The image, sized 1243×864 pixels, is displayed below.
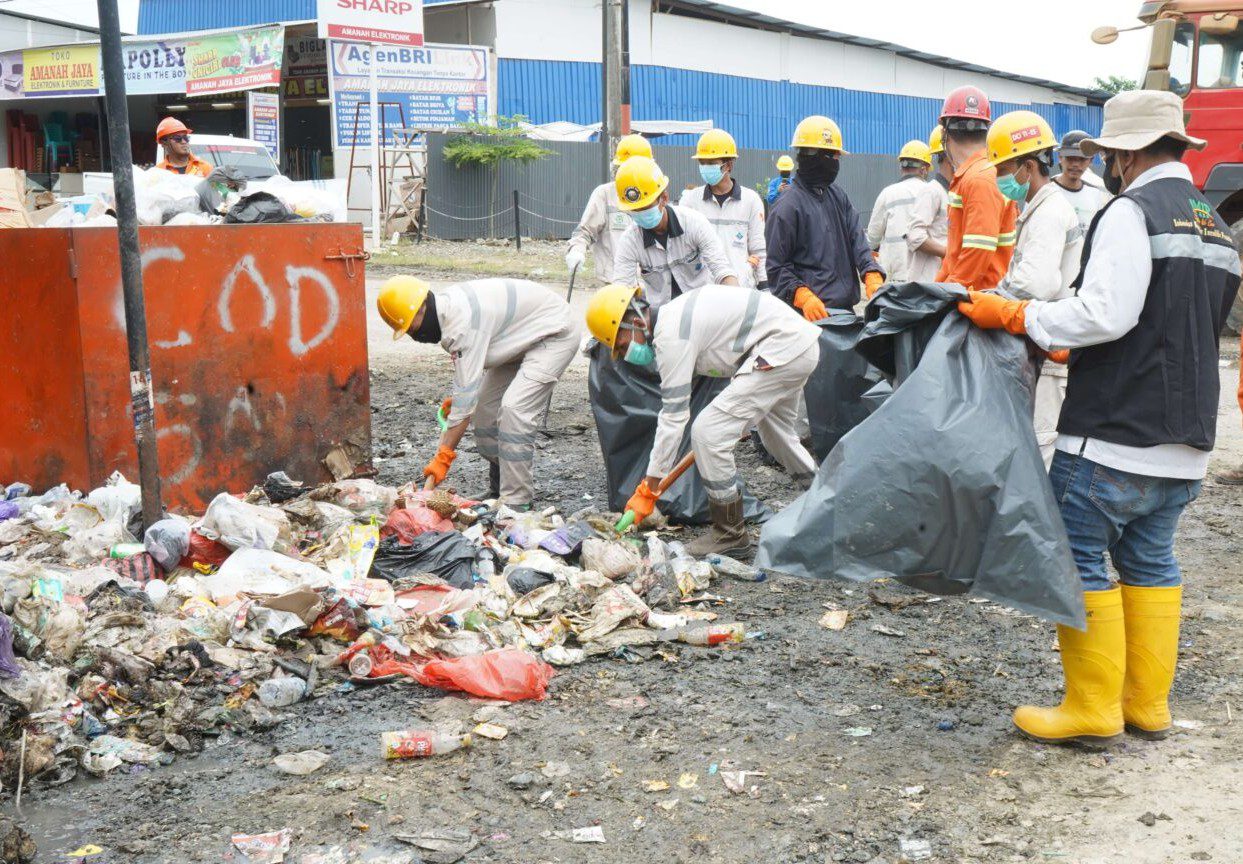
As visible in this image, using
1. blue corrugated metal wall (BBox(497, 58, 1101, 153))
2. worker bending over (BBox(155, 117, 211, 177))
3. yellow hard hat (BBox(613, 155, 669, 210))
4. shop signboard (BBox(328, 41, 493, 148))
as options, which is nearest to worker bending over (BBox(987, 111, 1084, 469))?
yellow hard hat (BBox(613, 155, 669, 210))

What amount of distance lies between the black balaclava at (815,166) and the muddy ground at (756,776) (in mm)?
2787

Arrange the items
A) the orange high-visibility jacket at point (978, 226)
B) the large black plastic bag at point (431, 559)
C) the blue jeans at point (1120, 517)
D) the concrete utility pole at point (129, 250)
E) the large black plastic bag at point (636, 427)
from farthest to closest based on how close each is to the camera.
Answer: the large black plastic bag at point (636, 427) → the orange high-visibility jacket at point (978, 226) → the large black plastic bag at point (431, 559) → the concrete utility pole at point (129, 250) → the blue jeans at point (1120, 517)

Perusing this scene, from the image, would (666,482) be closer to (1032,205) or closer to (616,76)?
(1032,205)

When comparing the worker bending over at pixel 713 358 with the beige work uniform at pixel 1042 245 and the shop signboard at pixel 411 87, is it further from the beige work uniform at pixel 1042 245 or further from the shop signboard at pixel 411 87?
the shop signboard at pixel 411 87

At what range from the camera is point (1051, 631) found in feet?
14.5

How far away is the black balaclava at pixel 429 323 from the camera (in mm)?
5500

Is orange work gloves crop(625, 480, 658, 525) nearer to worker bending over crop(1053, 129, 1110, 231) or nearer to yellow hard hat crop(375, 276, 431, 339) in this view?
yellow hard hat crop(375, 276, 431, 339)

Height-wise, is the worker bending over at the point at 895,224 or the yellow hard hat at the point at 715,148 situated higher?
the yellow hard hat at the point at 715,148

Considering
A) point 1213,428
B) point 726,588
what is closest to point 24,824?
point 726,588

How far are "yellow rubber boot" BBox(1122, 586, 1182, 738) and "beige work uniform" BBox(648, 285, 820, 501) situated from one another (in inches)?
82.6

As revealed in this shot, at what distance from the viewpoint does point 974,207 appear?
202 inches

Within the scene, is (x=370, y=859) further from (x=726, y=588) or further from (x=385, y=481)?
(x=385, y=481)

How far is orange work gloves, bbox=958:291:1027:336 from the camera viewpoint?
339cm

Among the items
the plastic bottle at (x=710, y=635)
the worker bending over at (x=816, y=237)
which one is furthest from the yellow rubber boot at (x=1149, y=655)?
the worker bending over at (x=816, y=237)
